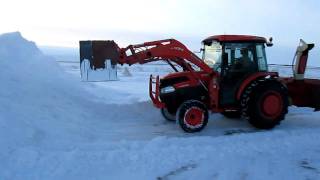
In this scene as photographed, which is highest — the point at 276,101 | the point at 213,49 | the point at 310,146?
the point at 213,49

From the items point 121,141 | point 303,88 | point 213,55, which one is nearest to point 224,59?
point 213,55

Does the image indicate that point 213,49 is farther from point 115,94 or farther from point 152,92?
point 115,94

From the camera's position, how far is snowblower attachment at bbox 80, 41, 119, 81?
34.8ft

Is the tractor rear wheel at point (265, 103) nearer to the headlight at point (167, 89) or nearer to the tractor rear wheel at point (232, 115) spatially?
the tractor rear wheel at point (232, 115)

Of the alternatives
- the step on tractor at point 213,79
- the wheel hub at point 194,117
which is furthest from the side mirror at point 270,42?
the wheel hub at point 194,117

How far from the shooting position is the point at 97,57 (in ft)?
34.8

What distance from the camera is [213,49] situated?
11219mm

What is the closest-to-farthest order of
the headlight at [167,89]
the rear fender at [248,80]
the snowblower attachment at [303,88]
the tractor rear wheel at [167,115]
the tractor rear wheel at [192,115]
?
the tractor rear wheel at [192,115] → the rear fender at [248,80] → the headlight at [167,89] → the snowblower attachment at [303,88] → the tractor rear wheel at [167,115]

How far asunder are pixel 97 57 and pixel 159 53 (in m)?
1.44

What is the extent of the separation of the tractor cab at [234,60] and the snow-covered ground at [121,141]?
1.02 metres

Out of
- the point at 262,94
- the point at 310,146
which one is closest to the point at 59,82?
the point at 262,94

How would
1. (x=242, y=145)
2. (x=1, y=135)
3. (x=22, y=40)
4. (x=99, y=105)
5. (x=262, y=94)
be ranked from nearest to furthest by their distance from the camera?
(x=1, y=135) → (x=242, y=145) → (x=262, y=94) → (x=99, y=105) → (x=22, y=40)

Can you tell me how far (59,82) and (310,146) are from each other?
316 inches

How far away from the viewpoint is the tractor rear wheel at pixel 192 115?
1048 centimetres
